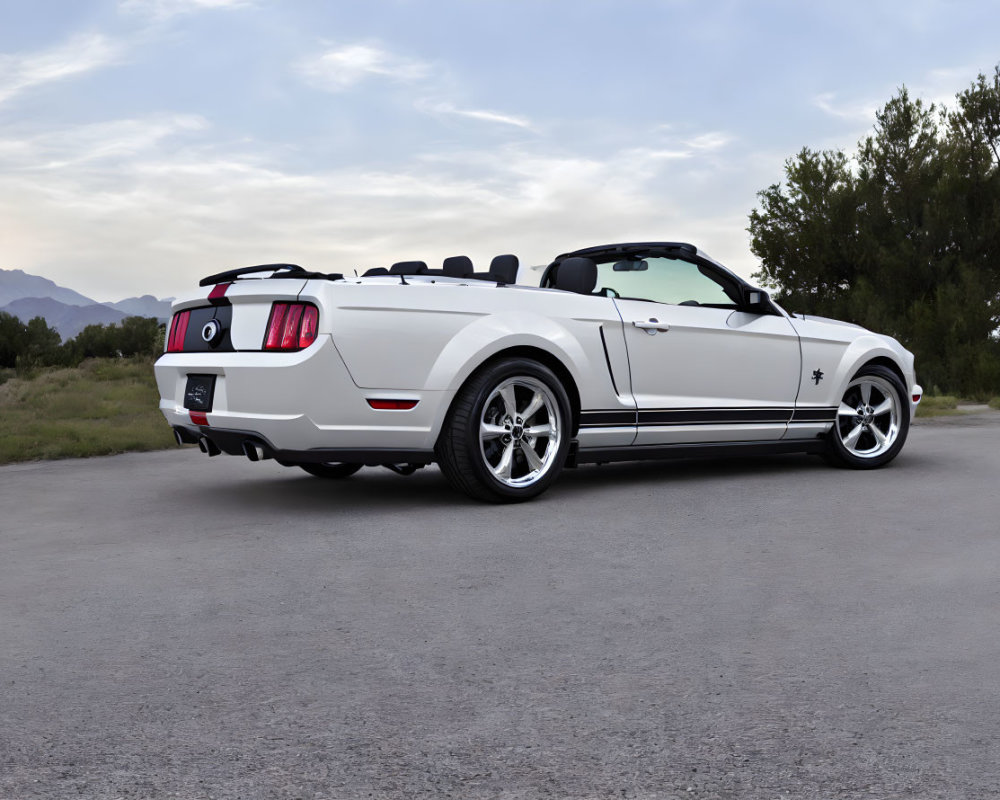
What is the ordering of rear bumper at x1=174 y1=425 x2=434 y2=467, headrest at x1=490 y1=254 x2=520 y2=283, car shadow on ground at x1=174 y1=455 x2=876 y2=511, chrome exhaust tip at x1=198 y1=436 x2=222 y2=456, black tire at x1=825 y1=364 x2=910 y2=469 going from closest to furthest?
1. rear bumper at x1=174 y1=425 x2=434 y2=467
2. chrome exhaust tip at x1=198 y1=436 x2=222 y2=456
3. car shadow on ground at x1=174 y1=455 x2=876 y2=511
4. headrest at x1=490 y1=254 x2=520 y2=283
5. black tire at x1=825 y1=364 x2=910 y2=469

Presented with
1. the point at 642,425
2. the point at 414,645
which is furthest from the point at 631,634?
the point at 642,425

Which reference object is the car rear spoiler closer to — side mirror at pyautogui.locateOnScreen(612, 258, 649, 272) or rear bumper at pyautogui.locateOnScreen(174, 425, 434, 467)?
rear bumper at pyautogui.locateOnScreen(174, 425, 434, 467)

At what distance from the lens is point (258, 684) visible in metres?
3.29

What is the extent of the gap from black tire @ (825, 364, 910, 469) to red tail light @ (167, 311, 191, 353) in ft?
15.2

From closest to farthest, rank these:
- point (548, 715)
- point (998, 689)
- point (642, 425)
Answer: point (548, 715) < point (998, 689) < point (642, 425)

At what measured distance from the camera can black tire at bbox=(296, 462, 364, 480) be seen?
791 centimetres

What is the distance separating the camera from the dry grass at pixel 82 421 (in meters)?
9.77

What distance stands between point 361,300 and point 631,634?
2872mm

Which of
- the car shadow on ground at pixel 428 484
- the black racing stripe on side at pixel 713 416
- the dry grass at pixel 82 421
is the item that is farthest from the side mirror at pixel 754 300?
the dry grass at pixel 82 421

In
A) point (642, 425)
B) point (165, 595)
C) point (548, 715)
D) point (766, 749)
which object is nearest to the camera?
point (766, 749)

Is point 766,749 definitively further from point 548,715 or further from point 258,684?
point 258,684

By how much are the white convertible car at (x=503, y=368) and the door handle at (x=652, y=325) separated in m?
0.01

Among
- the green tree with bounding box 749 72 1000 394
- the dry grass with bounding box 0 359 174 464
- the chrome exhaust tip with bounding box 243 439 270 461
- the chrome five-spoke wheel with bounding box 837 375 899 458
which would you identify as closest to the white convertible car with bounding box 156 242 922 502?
the chrome exhaust tip with bounding box 243 439 270 461

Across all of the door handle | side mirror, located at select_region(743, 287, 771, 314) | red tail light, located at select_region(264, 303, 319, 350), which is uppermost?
side mirror, located at select_region(743, 287, 771, 314)
